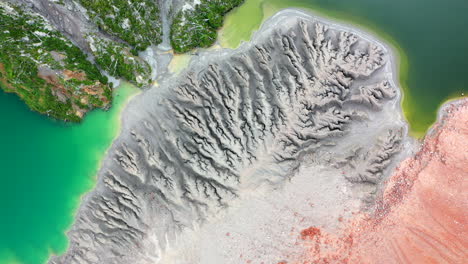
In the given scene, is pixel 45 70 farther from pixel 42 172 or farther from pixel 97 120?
pixel 42 172

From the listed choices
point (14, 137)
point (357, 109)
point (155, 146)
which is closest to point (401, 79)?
point (357, 109)

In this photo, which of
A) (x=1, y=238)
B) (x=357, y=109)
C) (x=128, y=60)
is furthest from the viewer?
(x=357, y=109)

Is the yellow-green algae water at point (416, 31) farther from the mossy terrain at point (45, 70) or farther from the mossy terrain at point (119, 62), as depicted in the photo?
the mossy terrain at point (45, 70)

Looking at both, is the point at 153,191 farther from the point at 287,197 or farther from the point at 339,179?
the point at 339,179

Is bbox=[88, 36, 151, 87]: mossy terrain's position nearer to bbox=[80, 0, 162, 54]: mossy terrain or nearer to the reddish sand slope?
bbox=[80, 0, 162, 54]: mossy terrain

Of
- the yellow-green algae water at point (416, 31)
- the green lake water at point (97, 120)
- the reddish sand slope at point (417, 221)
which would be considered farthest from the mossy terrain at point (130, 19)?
the reddish sand slope at point (417, 221)

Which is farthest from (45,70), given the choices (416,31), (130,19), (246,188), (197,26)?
(416,31)

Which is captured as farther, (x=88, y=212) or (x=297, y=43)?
(x=297, y=43)

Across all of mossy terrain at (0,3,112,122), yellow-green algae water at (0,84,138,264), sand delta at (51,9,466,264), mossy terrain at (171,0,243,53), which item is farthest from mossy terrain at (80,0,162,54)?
yellow-green algae water at (0,84,138,264)
